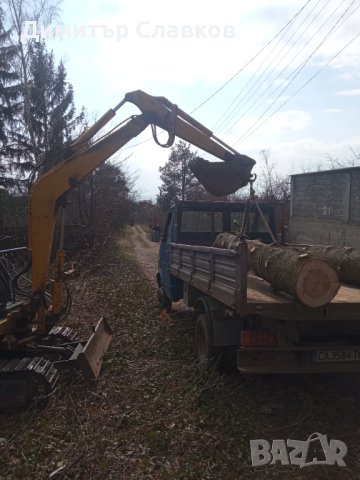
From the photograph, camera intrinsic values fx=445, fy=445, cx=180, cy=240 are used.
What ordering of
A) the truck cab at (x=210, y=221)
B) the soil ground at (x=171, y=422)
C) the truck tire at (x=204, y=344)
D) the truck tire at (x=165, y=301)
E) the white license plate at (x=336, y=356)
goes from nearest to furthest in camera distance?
1. the soil ground at (x=171, y=422)
2. the white license plate at (x=336, y=356)
3. the truck tire at (x=204, y=344)
4. the truck cab at (x=210, y=221)
5. the truck tire at (x=165, y=301)

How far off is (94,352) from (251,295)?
2.27 m

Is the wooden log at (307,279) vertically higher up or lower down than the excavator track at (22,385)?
higher up

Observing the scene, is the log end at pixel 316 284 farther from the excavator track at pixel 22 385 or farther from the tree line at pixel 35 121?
the tree line at pixel 35 121

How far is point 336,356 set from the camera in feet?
13.9

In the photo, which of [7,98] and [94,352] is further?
[7,98]

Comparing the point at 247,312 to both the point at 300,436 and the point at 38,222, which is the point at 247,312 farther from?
the point at 38,222

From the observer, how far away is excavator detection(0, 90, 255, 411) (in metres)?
4.69

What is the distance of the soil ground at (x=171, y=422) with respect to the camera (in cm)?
342

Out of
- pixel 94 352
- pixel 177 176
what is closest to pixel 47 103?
pixel 177 176

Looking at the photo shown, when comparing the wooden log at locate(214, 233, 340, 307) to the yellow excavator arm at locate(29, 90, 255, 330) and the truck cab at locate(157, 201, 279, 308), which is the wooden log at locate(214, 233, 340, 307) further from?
the truck cab at locate(157, 201, 279, 308)

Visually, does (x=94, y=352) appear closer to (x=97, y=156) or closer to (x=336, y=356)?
(x=97, y=156)

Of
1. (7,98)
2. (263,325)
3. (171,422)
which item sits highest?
(7,98)

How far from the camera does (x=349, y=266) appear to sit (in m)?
5.03

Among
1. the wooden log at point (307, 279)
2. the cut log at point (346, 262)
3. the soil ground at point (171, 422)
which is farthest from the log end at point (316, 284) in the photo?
the soil ground at point (171, 422)
